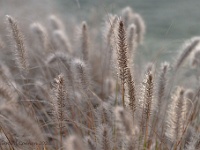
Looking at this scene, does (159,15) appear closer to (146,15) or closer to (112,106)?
(146,15)

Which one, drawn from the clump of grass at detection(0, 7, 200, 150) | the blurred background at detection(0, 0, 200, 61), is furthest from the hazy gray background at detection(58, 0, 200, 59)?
the clump of grass at detection(0, 7, 200, 150)

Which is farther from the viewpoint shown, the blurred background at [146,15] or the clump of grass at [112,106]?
the blurred background at [146,15]

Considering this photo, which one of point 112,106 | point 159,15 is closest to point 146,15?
point 159,15

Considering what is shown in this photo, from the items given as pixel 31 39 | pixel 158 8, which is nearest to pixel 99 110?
pixel 31 39

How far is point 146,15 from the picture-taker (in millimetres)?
8227

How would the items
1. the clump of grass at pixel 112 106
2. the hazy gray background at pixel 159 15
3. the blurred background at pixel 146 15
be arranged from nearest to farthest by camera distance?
the clump of grass at pixel 112 106 < the blurred background at pixel 146 15 < the hazy gray background at pixel 159 15

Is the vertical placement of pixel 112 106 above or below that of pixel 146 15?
below

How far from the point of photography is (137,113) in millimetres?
2490

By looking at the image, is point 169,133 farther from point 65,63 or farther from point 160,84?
point 65,63

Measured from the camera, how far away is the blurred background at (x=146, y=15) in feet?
18.8

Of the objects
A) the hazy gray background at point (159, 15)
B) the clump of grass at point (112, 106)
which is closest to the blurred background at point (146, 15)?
the hazy gray background at point (159, 15)

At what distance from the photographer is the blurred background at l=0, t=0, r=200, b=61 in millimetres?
5743

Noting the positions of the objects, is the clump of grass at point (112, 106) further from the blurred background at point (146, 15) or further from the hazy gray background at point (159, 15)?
the hazy gray background at point (159, 15)

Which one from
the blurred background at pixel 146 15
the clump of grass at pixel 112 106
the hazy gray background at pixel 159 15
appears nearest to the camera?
the clump of grass at pixel 112 106
